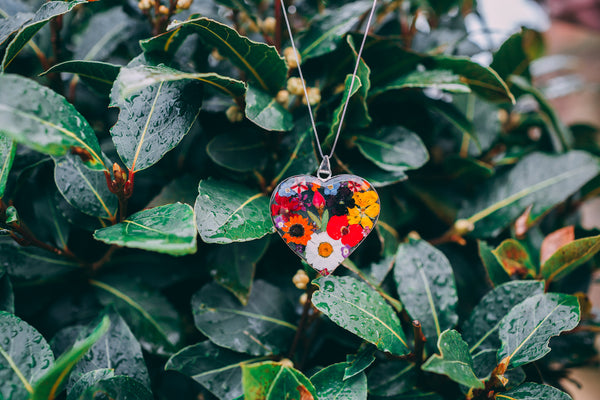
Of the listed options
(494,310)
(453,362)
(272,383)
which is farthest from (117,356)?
(494,310)

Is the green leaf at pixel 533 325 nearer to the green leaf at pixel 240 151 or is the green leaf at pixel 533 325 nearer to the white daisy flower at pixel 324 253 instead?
the white daisy flower at pixel 324 253

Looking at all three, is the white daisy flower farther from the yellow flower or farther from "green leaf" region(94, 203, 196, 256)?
"green leaf" region(94, 203, 196, 256)

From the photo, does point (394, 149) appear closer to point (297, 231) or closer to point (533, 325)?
point (297, 231)

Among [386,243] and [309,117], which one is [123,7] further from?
[386,243]

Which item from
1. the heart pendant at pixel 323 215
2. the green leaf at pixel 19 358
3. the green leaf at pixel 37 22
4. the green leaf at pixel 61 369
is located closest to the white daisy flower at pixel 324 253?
the heart pendant at pixel 323 215

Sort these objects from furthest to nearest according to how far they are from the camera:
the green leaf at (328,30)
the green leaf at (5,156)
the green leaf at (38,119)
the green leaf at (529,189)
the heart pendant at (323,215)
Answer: the green leaf at (529,189), the green leaf at (328,30), the heart pendant at (323,215), the green leaf at (5,156), the green leaf at (38,119)

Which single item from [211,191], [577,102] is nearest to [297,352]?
[211,191]

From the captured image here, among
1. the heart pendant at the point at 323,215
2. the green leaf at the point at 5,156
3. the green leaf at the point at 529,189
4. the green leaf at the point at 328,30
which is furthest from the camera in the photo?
the green leaf at the point at 529,189
